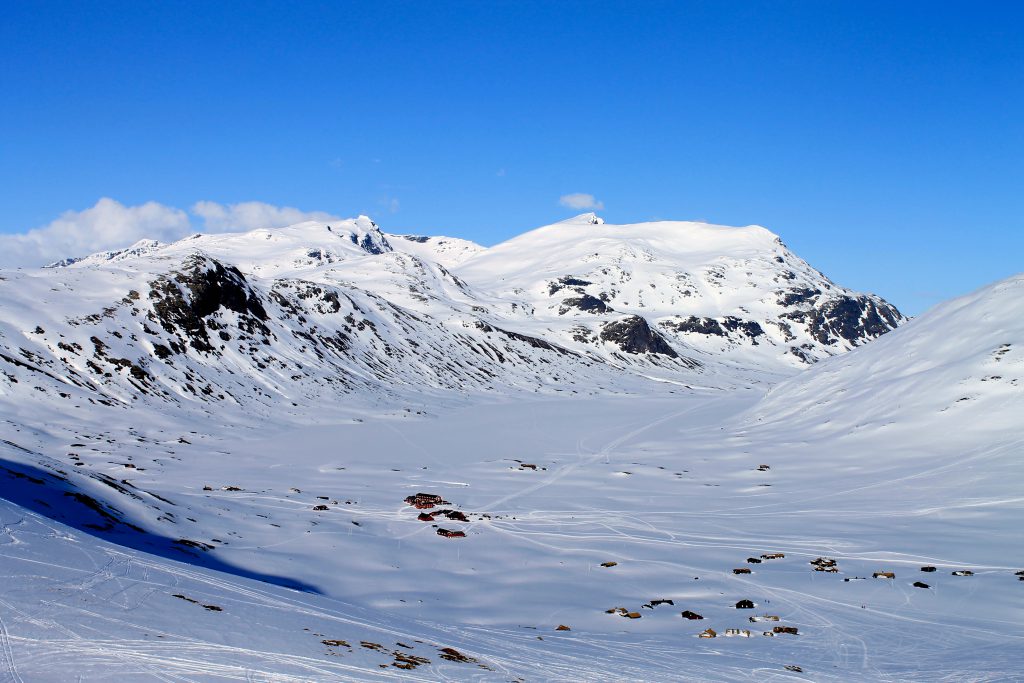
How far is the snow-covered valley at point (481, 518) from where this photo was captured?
12.0 m

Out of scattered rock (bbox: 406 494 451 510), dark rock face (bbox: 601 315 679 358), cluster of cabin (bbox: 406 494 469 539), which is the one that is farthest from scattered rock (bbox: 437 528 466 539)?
dark rock face (bbox: 601 315 679 358)

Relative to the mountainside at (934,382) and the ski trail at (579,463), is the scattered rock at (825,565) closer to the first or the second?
the ski trail at (579,463)

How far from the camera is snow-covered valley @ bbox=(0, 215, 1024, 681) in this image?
12.0 meters

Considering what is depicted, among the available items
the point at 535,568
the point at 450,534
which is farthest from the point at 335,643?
the point at 450,534

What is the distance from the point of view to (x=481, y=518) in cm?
→ 2777

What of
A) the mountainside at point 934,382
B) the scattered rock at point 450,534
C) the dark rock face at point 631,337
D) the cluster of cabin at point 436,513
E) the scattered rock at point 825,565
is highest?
the dark rock face at point 631,337

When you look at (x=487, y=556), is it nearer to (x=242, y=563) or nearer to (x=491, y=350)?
(x=242, y=563)

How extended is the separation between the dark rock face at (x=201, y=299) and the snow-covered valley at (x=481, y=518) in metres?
0.78

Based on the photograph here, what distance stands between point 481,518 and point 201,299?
63.1 meters

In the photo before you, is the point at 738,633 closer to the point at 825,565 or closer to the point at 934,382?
the point at 825,565

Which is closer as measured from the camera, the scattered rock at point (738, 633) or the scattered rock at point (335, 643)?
the scattered rock at point (335, 643)

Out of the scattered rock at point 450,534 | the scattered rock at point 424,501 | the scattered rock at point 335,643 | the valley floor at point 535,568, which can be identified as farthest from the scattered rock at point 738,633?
the scattered rock at point 424,501

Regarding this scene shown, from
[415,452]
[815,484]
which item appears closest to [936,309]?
[815,484]

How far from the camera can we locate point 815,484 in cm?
3584
